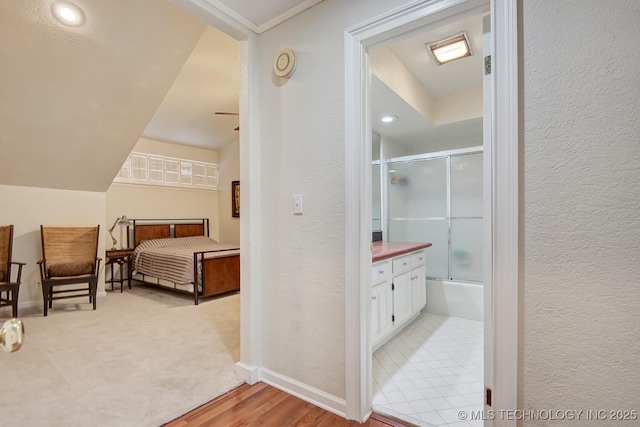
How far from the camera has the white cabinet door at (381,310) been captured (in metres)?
2.26

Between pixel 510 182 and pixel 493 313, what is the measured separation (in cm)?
53

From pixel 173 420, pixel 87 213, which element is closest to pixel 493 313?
pixel 173 420

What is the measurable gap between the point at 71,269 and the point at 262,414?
10.6ft

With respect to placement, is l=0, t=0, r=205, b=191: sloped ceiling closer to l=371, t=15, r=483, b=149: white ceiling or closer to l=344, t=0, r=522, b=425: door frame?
l=371, t=15, r=483, b=149: white ceiling

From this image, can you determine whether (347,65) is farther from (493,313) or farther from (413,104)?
(413,104)

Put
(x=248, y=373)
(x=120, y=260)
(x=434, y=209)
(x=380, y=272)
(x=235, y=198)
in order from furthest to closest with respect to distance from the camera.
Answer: (x=235, y=198)
(x=120, y=260)
(x=434, y=209)
(x=380, y=272)
(x=248, y=373)

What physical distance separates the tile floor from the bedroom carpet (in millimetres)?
1025

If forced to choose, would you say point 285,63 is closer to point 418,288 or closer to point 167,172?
point 418,288

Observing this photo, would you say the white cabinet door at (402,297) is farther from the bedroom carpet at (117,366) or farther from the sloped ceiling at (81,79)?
the sloped ceiling at (81,79)

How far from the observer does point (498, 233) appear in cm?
119

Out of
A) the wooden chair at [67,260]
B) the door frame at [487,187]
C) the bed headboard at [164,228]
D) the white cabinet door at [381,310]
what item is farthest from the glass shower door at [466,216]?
the bed headboard at [164,228]

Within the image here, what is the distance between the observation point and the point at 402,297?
273cm

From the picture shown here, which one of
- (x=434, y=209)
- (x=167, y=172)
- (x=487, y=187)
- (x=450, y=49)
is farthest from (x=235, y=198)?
(x=487, y=187)

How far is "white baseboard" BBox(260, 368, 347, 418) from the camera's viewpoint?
1.63m
